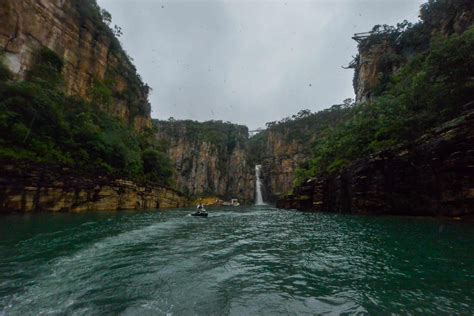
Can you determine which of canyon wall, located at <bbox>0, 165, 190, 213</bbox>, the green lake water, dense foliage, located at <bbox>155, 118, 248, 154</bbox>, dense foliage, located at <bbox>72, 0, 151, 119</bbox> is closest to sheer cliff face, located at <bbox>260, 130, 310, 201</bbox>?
dense foliage, located at <bbox>155, 118, 248, 154</bbox>

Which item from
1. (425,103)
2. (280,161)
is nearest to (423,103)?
(425,103)

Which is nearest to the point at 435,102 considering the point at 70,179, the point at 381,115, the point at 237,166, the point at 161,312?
the point at 381,115

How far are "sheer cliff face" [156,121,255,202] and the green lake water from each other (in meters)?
89.6

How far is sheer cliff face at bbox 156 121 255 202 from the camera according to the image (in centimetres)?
10100

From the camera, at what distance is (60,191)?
75.9 feet

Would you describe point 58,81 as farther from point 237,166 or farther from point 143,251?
point 237,166

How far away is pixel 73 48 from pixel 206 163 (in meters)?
70.9

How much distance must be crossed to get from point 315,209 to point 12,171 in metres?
32.0

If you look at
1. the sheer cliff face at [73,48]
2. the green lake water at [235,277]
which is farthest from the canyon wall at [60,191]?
the sheer cliff face at [73,48]

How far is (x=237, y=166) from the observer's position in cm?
10700

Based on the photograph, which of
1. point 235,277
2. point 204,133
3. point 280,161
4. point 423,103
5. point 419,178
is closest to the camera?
point 235,277

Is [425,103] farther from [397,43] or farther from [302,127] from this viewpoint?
[302,127]

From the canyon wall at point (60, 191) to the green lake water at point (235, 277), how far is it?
1328 cm

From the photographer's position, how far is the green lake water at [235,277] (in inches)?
172
